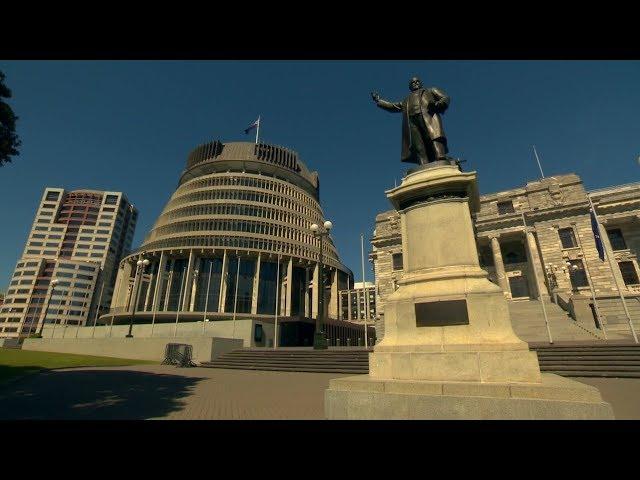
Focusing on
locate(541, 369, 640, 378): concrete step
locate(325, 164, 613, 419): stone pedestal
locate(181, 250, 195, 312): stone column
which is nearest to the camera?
locate(325, 164, 613, 419): stone pedestal

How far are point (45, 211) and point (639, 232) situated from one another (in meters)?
185

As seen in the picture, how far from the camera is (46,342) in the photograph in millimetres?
40062

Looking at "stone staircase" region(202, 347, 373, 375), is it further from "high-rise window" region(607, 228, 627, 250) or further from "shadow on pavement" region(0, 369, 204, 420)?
"high-rise window" region(607, 228, 627, 250)

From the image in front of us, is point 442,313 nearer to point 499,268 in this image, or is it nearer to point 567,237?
point 499,268

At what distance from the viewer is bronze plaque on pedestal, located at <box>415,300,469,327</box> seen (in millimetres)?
6223

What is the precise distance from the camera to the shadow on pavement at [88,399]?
7515mm

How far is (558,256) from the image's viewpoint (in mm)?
33281

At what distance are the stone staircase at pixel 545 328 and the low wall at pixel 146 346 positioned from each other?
85.4ft

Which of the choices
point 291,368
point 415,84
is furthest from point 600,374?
point 291,368

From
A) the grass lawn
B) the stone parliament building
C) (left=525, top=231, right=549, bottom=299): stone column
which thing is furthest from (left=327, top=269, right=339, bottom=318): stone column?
the grass lawn

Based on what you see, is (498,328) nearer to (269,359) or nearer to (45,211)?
(269,359)

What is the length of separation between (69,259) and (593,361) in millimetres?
159186

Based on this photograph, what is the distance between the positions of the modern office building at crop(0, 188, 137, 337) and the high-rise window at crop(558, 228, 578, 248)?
130m
